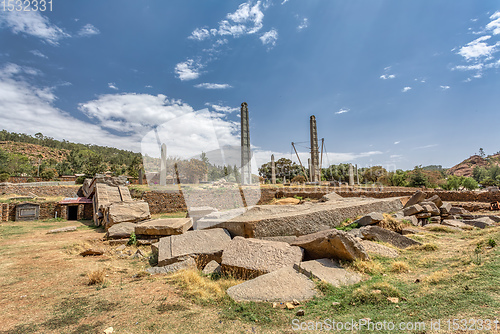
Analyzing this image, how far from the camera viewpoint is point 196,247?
18.5 ft

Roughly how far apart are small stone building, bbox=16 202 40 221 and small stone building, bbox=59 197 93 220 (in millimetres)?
1077

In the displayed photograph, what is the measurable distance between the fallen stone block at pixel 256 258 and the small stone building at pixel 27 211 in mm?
13912

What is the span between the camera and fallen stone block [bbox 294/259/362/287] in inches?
156

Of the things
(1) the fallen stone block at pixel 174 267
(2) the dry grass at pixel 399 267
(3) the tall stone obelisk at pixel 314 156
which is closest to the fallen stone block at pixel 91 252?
(1) the fallen stone block at pixel 174 267

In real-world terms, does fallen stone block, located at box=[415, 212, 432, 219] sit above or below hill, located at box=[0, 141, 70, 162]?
below

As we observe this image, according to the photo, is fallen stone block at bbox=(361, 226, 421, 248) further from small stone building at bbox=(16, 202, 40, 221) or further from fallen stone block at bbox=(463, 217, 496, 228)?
small stone building at bbox=(16, 202, 40, 221)

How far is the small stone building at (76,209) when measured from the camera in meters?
14.1

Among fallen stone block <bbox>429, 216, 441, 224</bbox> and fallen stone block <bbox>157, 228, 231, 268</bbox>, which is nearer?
fallen stone block <bbox>157, 228, 231, 268</bbox>

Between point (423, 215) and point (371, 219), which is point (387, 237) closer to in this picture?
point (371, 219)

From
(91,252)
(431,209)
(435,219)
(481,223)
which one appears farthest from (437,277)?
(91,252)

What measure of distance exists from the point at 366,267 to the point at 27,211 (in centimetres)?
1656

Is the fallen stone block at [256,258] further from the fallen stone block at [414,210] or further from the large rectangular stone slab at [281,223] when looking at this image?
the fallen stone block at [414,210]

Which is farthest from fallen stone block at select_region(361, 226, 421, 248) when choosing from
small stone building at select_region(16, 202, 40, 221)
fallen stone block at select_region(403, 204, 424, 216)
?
small stone building at select_region(16, 202, 40, 221)

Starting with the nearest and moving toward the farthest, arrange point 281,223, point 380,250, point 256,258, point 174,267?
1. point 256,258
2. point 174,267
3. point 380,250
4. point 281,223
